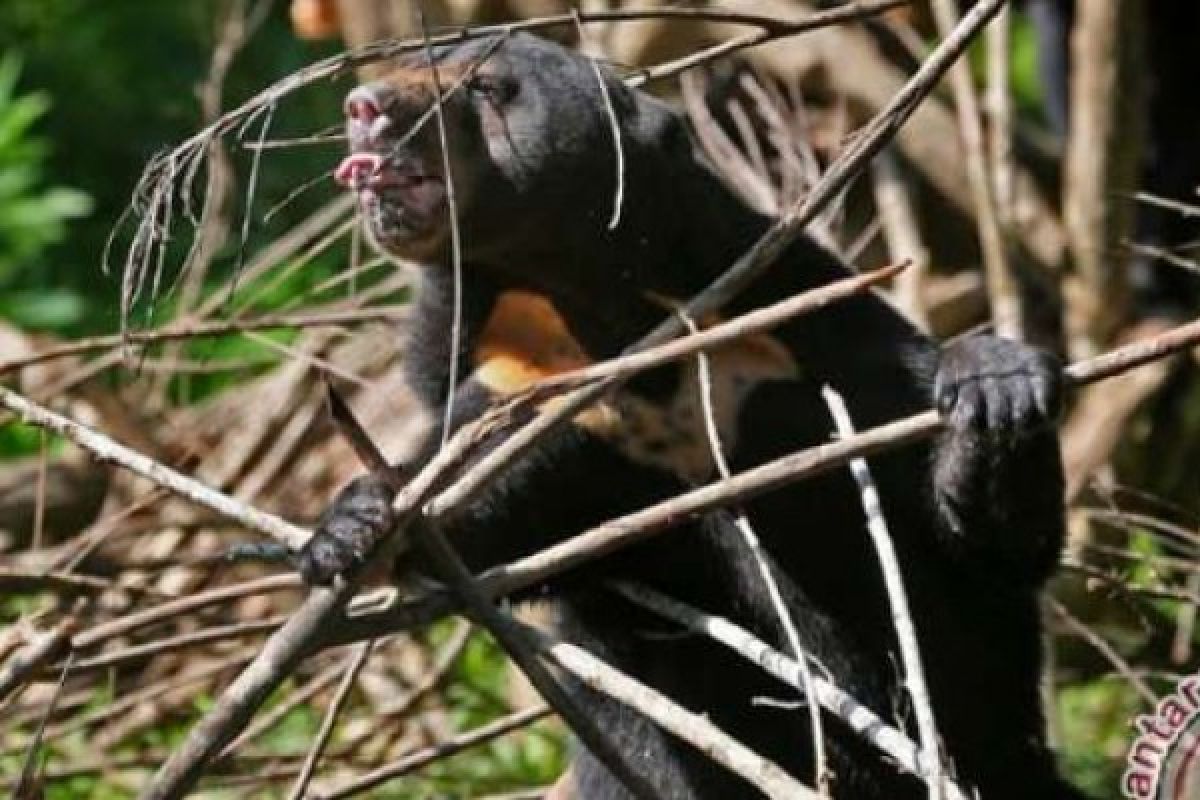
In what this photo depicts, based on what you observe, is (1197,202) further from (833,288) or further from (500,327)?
(833,288)

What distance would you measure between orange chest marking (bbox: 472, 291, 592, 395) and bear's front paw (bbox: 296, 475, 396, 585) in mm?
837

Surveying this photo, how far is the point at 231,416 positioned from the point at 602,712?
7.57 ft

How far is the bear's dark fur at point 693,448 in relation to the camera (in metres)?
5.24

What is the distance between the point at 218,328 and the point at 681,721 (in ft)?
5.54

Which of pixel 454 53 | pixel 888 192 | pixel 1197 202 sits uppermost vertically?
pixel 454 53

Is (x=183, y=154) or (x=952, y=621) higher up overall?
(x=183, y=154)

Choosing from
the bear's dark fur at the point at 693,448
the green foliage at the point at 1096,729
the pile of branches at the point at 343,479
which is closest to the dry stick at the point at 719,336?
the pile of branches at the point at 343,479

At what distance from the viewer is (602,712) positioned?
5625 millimetres

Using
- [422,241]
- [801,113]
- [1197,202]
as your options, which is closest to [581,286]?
[422,241]

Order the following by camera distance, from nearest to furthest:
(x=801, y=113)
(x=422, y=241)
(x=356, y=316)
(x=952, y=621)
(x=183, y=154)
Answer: (x=183, y=154)
(x=422, y=241)
(x=952, y=621)
(x=356, y=316)
(x=801, y=113)

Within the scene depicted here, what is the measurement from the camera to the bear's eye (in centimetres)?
522

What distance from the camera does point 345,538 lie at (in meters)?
4.43

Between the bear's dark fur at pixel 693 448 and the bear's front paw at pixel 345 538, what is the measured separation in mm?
676

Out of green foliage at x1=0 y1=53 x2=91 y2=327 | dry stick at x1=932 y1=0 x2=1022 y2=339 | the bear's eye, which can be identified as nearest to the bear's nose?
the bear's eye
